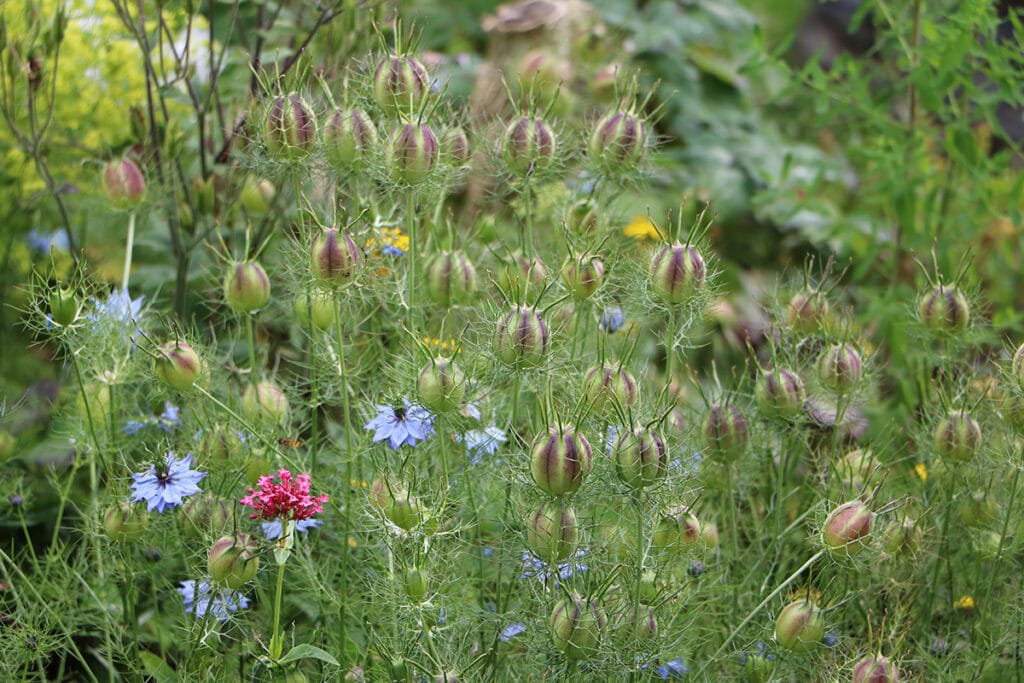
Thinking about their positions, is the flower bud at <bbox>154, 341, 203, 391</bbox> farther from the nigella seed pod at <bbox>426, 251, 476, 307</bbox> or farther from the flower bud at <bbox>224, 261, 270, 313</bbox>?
the nigella seed pod at <bbox>426, 251, 476, 307</bbox>

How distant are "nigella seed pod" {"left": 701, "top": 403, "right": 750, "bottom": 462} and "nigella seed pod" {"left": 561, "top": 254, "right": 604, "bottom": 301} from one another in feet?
0.77

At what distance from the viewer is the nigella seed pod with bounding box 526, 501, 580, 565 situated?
1.06 m

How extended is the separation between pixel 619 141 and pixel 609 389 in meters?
0.34

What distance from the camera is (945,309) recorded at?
1292 mm

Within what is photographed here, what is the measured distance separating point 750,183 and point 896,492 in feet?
5.19

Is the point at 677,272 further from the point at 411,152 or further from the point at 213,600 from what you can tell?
the point at 213,600

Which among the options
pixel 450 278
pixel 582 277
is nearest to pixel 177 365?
pixel 450 278

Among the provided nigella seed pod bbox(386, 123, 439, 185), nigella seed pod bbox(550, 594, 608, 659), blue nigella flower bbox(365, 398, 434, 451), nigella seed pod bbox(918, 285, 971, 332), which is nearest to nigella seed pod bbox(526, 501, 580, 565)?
nigella seed pod bbox(550, 594, 608, 659)

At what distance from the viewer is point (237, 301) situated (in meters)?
1.22

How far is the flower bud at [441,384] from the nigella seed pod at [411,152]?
21cm

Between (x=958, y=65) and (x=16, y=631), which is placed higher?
(x=958, y=65)

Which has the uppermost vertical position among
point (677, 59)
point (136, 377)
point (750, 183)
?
point (136, 377)

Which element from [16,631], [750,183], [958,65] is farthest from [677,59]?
[16,631]

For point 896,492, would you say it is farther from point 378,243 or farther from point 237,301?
point 237,301
